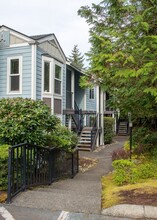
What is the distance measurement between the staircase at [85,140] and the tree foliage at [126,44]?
941 cm

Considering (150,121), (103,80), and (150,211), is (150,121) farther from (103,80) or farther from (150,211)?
(150,211)

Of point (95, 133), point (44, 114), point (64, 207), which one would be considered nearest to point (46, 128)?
point (44, 114)

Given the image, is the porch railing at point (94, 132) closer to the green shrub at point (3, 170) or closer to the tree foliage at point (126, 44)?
the tree foliage at point (126, 44)

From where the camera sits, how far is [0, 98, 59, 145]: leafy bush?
6.28 m

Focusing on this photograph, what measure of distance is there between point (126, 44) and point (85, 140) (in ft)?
38.7

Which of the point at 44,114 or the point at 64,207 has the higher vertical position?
the point at 44,114

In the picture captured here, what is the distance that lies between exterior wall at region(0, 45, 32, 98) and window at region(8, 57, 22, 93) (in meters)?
0.20

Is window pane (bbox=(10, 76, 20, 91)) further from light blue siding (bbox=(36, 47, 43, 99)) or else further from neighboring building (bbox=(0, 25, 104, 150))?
light blue siding (bbox=(36, 47, 43, 99))

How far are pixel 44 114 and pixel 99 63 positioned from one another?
2.47m

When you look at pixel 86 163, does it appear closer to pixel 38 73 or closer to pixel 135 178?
pixel 38 73

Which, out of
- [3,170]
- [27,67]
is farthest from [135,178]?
[27,67]

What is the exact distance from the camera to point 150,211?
370 centimetres

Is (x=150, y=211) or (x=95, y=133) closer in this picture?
(x=150, y=211)

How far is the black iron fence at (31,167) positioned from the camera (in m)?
4.59
